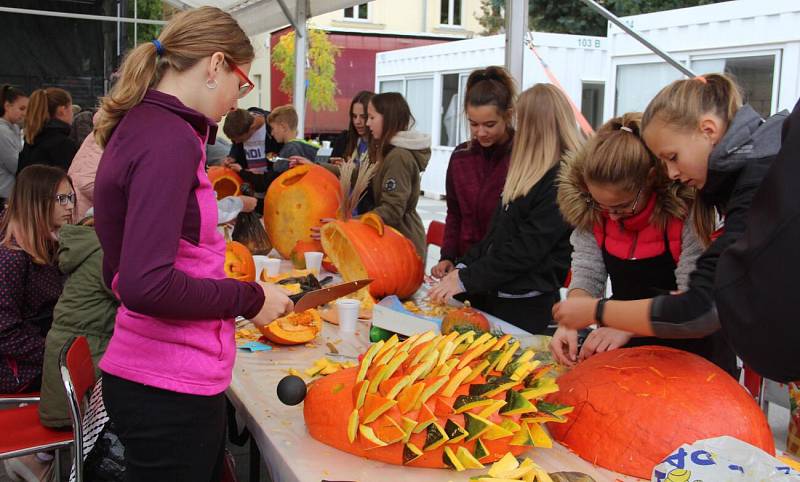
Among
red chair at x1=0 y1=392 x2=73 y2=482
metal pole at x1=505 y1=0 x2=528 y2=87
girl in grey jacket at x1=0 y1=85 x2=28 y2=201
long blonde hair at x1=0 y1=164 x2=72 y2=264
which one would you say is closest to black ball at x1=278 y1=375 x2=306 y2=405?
red chair at x1=0 y1=392 x2=73 y2=482

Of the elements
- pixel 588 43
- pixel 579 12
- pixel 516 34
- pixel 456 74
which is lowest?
A: pixel 516 34

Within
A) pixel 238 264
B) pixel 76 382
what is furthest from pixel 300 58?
pixel 76 382

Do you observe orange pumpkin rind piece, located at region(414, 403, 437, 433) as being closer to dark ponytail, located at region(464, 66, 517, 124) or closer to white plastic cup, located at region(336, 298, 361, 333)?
white plastic cup, located at region(336, 298, 361, 333)

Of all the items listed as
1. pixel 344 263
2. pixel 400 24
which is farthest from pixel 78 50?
pixel 400 24

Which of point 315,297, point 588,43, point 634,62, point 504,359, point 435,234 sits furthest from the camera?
point 588,43

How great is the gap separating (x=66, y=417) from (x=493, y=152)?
1894mm

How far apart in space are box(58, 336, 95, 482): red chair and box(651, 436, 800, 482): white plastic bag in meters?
1.58

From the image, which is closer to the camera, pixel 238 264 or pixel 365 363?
pixel 365 363

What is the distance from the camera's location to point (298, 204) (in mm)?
3688

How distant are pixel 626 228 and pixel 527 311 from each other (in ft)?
2.79

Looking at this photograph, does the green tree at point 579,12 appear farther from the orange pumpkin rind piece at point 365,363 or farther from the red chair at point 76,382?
the orange pumpkin rind piece at point 365,363

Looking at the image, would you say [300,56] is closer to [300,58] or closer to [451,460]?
[300,58]

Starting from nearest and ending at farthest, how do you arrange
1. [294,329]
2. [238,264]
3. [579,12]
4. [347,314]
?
[294,329] → [347,314] → [238,264] → [579,12]

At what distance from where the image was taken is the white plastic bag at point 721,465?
130cm
